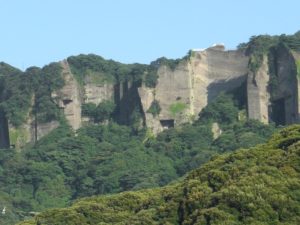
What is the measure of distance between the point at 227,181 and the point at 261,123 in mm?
59765

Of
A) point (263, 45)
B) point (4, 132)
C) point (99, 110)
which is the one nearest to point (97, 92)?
point (99, 110)

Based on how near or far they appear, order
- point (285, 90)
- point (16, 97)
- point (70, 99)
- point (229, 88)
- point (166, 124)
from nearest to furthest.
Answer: point (285, 90), point (229, 88), point (166, 124), point (70, 99), point (16, 97)

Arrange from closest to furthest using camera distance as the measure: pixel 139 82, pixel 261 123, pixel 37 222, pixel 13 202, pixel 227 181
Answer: pixel 227 181
pixel 37 222
pixel 13 202
pixel 261 123
pixel 139 82

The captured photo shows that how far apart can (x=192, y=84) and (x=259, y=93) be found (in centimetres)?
623

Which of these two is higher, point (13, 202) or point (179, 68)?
point (179, 68)

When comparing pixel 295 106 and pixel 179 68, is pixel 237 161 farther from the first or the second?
pixel 179 68

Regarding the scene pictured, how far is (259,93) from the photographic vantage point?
106 m

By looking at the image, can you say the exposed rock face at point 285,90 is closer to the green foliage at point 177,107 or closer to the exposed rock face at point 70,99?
the green foliage at point 177,107

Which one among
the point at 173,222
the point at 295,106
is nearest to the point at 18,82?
the point at 295,106

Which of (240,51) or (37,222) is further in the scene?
(240,51)

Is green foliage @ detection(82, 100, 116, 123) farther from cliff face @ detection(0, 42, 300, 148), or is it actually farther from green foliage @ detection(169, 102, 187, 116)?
green foliage @ detection(169, 102, 187, 116)

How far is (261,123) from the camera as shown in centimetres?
10462

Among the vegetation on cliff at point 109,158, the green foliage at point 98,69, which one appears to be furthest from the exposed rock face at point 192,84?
the green foliage at point 98,69

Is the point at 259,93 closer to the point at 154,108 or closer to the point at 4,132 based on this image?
the point at 154,108
